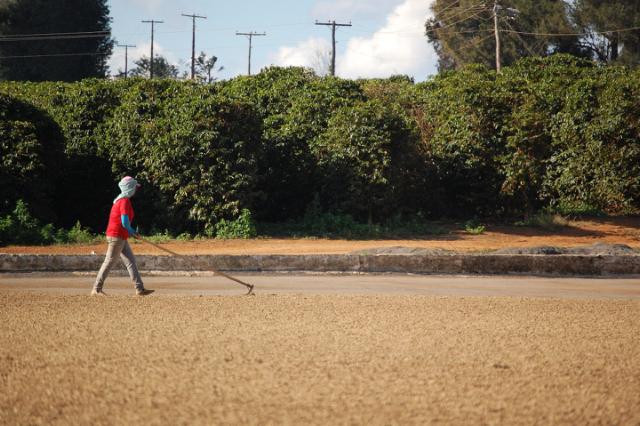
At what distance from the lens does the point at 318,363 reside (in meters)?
6.68

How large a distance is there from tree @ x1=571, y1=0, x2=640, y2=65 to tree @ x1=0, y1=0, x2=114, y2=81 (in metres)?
31.5

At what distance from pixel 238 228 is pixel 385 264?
21.4 feet

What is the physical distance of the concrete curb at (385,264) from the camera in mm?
14523

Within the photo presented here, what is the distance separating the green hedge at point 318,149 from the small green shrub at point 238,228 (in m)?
0.23

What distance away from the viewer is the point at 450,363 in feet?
22.0

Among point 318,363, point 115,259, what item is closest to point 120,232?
point 115,259

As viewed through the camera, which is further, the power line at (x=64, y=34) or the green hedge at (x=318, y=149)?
the power line at (x=64, y=34)

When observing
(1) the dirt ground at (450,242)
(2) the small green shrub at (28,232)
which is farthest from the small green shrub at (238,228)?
(2) the small green shrub at (28,232)

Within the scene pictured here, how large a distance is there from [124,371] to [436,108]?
1921 centimetres

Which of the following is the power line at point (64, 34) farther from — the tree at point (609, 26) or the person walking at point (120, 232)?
the person walking at point (120, 232)

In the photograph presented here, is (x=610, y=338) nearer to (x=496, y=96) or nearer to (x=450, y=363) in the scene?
(x=450, y=363)

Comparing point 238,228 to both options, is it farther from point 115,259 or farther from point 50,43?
point 50,43

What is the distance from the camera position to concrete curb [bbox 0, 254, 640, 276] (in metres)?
14.5

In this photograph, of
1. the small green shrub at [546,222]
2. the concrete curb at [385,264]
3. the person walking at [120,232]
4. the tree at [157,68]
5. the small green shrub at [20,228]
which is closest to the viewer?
the person walking at [120,232]
